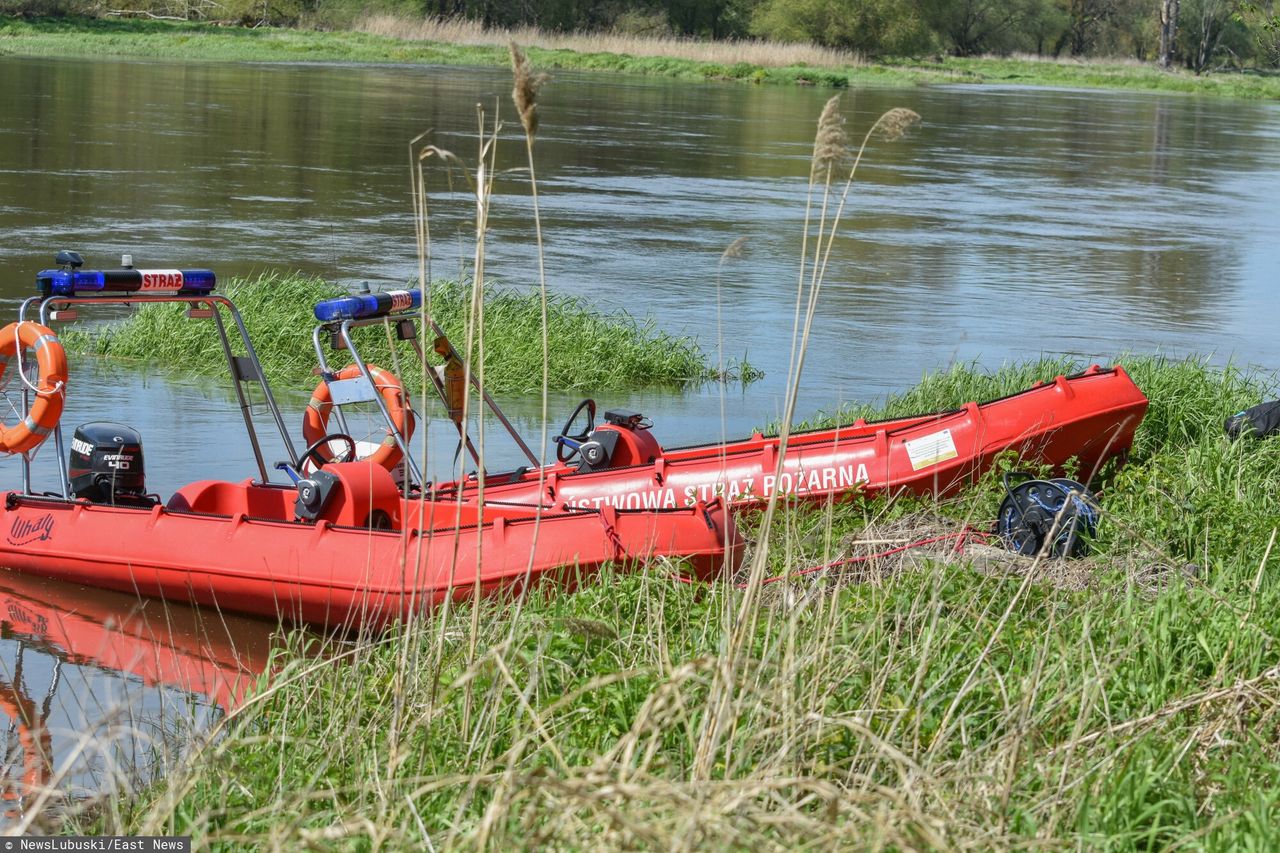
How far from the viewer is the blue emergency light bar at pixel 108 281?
22.0 feet

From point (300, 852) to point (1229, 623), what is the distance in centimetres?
283

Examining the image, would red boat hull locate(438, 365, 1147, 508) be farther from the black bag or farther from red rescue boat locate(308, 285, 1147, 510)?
the black bag

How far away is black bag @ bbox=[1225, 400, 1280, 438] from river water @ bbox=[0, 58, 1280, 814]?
2140 mm

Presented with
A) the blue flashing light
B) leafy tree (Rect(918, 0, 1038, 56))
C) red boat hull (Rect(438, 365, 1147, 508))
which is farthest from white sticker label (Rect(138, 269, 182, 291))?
leafy tree (Rect(918, 0, 1038, 56))

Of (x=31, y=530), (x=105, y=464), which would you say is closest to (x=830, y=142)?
(x=105, y=464)

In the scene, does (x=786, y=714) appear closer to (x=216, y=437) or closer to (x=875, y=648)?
(x=875, y=648)

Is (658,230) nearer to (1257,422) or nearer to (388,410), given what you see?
(1257,422)

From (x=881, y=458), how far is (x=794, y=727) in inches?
143

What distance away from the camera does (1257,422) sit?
787 cm

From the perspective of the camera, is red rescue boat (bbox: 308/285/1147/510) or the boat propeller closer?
the boat propeller

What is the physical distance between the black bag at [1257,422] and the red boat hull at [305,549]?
320 centimetres

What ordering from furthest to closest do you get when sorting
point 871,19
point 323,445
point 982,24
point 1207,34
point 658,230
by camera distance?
point 982,24 < point 1207,34 < point 871,19 < point 658,230 < point 323,445

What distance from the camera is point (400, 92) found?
3534cm

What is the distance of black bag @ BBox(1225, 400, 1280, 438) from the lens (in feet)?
25.6
